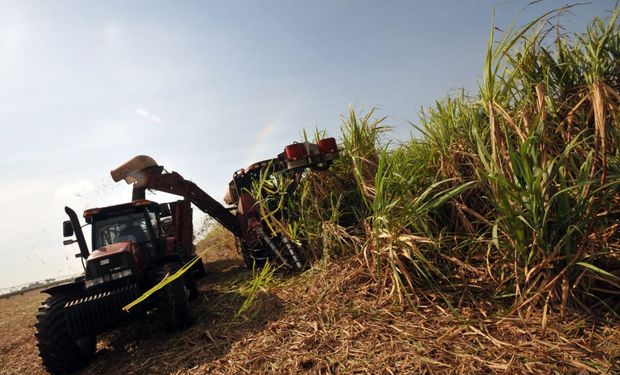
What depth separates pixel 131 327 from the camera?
4.24 meters

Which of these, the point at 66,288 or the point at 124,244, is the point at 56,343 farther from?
the point at 124,244

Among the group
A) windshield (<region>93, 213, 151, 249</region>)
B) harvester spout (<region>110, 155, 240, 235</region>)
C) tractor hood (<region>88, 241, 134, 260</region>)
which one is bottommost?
tractor hood (<region>88, 241, 134, 260</region>)

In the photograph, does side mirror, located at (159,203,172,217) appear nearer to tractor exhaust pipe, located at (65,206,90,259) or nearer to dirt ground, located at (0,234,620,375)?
tractor exhaust pipe, located at (65,206,90,259)

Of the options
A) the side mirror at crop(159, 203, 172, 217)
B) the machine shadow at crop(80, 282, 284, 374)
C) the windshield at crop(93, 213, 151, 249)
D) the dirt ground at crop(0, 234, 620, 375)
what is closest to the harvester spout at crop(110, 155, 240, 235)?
the side mirror at crop(159, 203, 172, 217)

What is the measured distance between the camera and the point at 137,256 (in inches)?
167

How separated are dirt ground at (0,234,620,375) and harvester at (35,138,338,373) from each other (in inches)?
13.7

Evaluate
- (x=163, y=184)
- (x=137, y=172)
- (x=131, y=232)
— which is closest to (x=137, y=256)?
(x=131, y=232)

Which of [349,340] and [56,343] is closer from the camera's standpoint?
[349,340]

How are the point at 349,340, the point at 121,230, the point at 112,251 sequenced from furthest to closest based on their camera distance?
the point at 121,230 → the point at 112,251 → the point at 349,340

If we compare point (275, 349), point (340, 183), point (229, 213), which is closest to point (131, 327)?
point (229, 213)

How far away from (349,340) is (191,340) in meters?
1.68

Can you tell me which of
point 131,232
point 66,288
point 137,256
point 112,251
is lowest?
point 66,288

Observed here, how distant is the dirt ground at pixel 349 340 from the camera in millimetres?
1710

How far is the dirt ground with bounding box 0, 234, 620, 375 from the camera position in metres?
1.71
